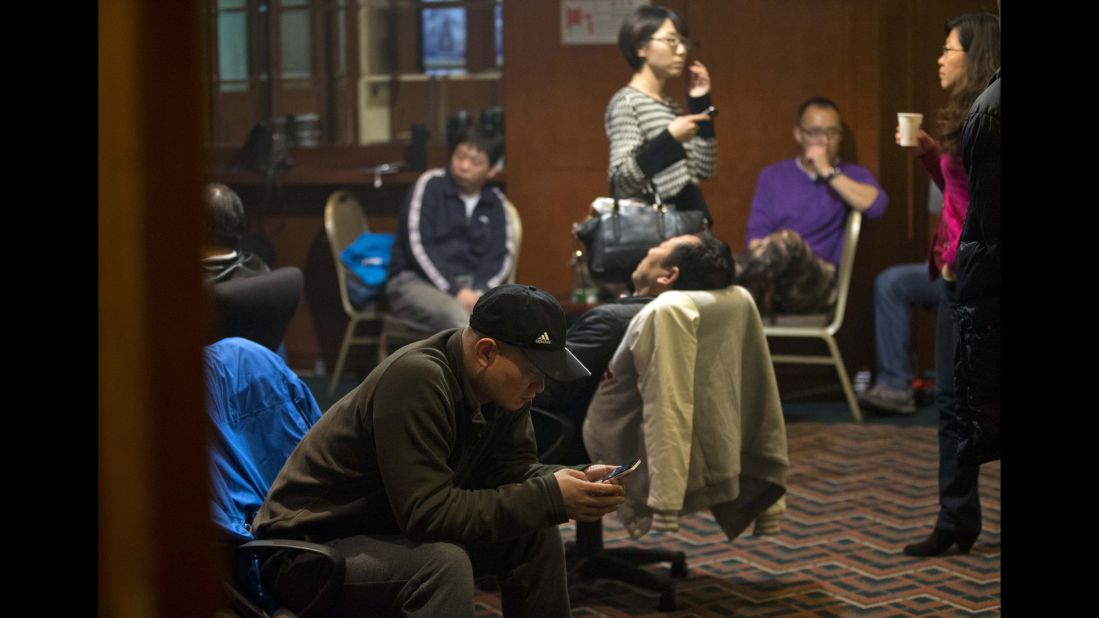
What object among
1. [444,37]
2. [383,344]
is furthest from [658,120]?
[444,37]

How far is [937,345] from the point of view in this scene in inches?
155

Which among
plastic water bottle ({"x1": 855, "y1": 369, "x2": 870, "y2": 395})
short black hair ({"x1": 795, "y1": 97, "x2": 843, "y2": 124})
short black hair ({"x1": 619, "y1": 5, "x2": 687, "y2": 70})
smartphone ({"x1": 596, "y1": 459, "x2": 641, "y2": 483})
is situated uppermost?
short black hair ({"x1": 619, "y1": 5, "x2": 687, "y2": 70})

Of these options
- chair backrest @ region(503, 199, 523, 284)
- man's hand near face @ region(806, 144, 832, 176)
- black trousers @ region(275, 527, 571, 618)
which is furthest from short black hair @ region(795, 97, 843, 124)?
black trousers @ region(275, 527, 571, 618)

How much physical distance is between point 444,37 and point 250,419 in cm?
461

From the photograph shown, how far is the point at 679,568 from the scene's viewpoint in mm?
4031

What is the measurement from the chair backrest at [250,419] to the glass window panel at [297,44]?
420cm

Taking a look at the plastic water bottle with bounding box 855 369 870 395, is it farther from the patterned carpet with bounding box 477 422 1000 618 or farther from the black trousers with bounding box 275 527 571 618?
the black trousers with bounding box 275 527 571 618

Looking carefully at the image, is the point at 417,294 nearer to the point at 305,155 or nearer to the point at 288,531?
the point at 305,155

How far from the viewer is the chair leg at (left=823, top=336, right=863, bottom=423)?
5.84 metres

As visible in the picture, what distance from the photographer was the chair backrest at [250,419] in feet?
9.30

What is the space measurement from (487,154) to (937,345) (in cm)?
248

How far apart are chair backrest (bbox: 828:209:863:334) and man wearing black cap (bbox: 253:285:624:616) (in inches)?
104

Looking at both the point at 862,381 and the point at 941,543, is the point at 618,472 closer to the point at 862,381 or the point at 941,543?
the point at 941,543
